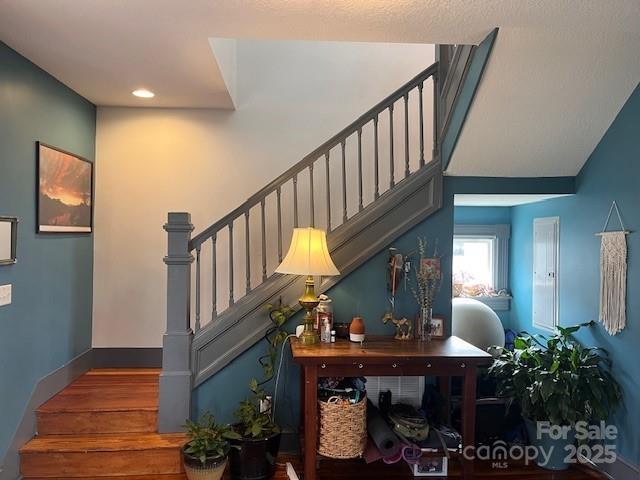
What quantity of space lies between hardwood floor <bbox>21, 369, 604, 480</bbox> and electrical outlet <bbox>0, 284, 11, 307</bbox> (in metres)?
0.81

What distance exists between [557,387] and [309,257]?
166cm

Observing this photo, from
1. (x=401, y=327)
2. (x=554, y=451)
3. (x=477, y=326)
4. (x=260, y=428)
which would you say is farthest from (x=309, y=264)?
(x=554, y=451)

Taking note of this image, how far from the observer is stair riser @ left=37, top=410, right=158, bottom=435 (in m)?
3.10

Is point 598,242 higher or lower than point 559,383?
higher

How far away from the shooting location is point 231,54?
368cm

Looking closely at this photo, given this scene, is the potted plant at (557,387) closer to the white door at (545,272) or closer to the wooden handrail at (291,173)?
the white door at (545,272)

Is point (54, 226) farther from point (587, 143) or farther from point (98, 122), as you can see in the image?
point (587, 143)

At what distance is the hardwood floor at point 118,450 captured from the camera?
115 inches

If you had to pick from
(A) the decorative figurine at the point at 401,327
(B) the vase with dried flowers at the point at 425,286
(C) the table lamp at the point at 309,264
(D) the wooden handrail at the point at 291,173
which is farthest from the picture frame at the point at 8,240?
(B) the vase with dried flowers at the point at 425,286

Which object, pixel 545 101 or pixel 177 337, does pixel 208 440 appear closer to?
pixel 177 337

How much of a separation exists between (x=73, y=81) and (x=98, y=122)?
0.65m

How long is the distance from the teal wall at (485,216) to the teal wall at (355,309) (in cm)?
129

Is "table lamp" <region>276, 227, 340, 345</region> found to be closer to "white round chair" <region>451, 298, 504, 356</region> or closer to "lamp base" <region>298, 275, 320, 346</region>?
"lamp base" <region>298, 275, 320, 346</region>

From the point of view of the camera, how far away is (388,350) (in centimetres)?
290
